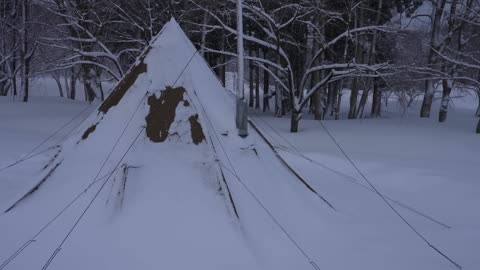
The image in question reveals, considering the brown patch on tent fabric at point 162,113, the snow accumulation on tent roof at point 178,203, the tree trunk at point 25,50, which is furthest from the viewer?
the tree trunk at point 25,50

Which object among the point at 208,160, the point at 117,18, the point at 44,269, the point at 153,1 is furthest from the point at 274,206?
the point at 117,18

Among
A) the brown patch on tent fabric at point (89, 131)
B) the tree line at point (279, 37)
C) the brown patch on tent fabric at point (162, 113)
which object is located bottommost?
the brown patch on tent fabric at point (89, 131)

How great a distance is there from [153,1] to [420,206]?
48.9ft

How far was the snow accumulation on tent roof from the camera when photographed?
165 inches

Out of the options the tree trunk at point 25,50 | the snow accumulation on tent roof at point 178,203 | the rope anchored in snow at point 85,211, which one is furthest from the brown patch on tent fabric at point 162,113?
the tree trunk at point 25,50

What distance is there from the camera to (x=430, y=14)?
21.5 metres

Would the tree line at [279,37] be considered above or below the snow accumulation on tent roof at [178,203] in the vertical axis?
above

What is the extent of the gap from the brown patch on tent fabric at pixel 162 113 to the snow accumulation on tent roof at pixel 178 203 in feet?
0.04

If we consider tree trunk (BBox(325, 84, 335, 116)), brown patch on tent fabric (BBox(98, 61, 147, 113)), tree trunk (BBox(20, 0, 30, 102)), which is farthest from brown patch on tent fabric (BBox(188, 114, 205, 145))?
tree trunk (BBox(325, 84, 335, 116))

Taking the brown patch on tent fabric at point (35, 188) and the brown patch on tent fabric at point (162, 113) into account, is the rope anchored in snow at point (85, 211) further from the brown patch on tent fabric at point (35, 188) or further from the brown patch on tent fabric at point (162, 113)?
the brown patch on tent fabric at point (35, 188)

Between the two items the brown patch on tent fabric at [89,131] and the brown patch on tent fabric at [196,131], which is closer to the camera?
the brown patch on tent fabric at [196,131]

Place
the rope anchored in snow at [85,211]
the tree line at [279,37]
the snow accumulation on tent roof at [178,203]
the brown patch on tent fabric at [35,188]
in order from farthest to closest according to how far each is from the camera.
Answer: the tree line at [279,37], the brown patch on tent fabric at [35,188], the snow accumulation on tent roof at [178,203], the rope anchored in snow at [85,211]

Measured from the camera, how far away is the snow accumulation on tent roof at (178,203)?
4188mm

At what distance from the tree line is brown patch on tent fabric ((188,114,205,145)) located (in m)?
7.56
